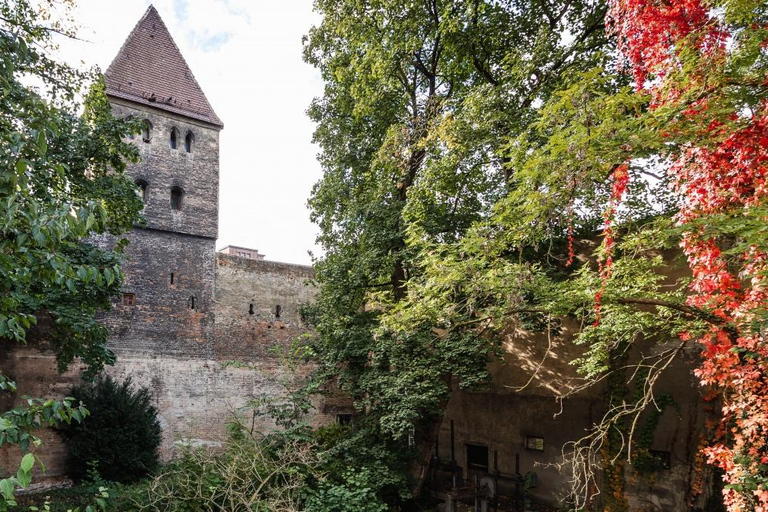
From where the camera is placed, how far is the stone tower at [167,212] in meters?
14.1

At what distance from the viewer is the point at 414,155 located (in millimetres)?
10773

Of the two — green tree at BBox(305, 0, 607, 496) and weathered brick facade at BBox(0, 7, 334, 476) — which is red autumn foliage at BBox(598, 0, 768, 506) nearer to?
green tree at BBox(305, 0, 607, 496)

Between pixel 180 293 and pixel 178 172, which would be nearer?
pixel 180 293

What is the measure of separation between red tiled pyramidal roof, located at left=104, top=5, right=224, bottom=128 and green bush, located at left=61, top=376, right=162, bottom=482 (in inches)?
321

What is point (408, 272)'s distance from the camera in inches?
414

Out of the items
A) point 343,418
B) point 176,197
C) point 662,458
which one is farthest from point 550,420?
point 176,197

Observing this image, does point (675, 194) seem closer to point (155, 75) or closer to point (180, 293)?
point (180, 293)

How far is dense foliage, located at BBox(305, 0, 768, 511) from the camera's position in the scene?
516cm

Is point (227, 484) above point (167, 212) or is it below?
below

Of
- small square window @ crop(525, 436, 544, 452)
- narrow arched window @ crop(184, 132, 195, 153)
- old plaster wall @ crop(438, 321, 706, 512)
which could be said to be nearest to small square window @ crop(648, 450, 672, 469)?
old plaster wall @ crop(438, 321, 706, 512)

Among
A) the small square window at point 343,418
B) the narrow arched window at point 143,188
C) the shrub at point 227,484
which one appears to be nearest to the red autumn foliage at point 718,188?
the shrub at point 227,484

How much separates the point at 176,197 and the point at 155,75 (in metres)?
4.04

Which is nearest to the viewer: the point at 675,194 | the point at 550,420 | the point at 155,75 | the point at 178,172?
the point at 675,194

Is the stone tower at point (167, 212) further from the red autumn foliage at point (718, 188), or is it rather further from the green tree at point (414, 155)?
the red autumn foliage at point (718, 188)
